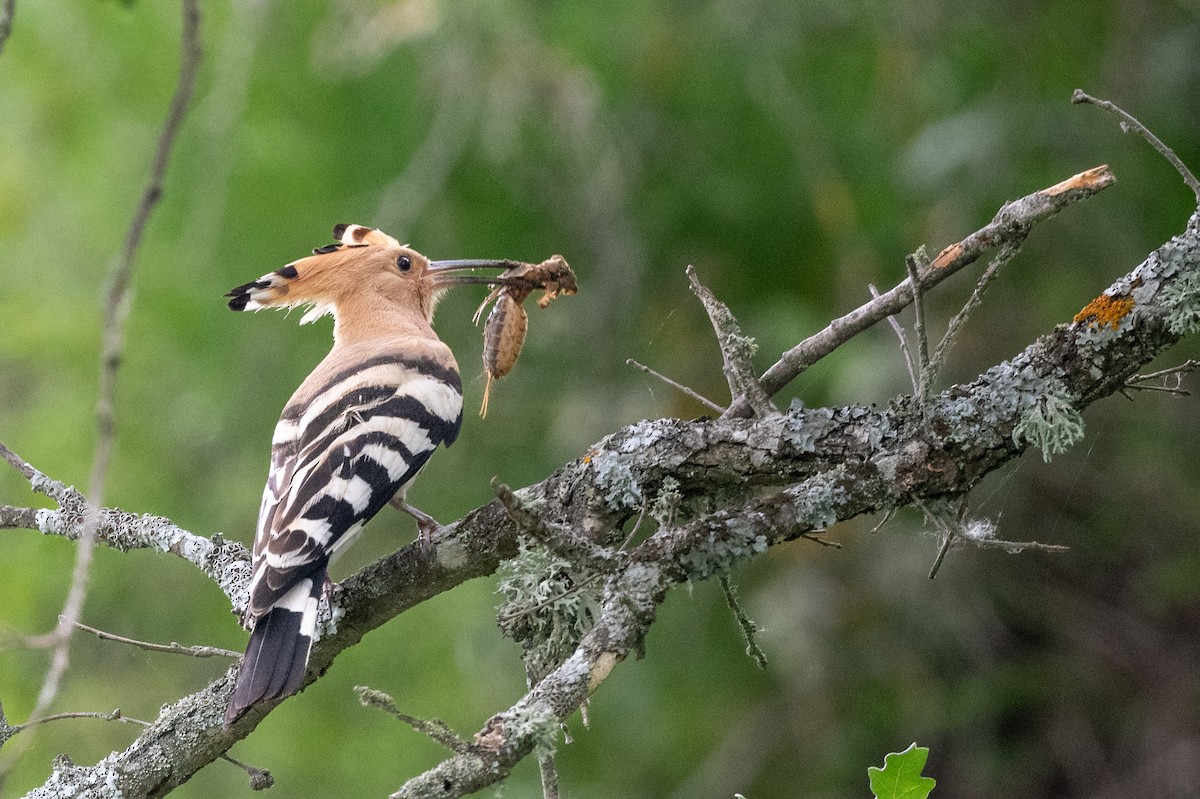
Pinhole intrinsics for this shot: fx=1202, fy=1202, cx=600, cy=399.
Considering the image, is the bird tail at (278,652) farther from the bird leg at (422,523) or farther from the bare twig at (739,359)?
the bare twig at (739,359)

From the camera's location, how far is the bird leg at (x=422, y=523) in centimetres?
202

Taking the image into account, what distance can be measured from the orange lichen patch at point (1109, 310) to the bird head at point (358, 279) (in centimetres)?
163

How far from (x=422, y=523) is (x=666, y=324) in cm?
202

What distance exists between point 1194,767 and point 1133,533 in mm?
757

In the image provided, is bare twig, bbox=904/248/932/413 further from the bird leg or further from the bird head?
the bird head

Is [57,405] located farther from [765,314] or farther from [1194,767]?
[1194,767]

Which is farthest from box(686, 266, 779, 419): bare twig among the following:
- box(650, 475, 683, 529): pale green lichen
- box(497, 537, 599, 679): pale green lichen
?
box(497, 537, 599, 679): pale green lichen

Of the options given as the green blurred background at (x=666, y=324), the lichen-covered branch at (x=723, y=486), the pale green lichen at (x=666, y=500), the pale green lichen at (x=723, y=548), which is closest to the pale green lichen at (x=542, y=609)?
the lichen-covered branch at (x=723, y=486)

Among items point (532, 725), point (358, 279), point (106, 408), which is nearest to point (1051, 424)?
point (532, 725)

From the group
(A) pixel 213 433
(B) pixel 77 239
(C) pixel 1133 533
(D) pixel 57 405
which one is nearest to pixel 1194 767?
(C) pixel 1133 533

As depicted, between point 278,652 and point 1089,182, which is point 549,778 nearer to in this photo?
point 278,652

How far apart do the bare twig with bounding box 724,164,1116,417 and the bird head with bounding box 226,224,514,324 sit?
4.03 feet

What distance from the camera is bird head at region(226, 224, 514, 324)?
306 centimetres

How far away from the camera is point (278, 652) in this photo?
6.32ft
